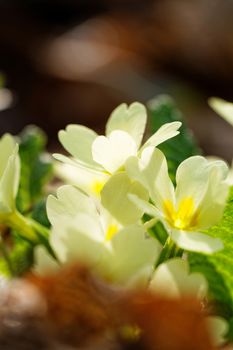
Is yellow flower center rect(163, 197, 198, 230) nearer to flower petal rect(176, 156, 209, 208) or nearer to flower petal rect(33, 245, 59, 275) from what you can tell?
flower petal rect(176, 156, 209, 208)

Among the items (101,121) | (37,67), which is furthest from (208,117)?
(37,67)

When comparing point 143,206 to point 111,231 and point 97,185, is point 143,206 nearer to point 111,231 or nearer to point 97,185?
point 111,231

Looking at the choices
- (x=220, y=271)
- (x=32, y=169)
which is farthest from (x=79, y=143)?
(x=32, y=169)

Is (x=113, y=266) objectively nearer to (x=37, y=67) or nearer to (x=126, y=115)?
(x=126, y=115)

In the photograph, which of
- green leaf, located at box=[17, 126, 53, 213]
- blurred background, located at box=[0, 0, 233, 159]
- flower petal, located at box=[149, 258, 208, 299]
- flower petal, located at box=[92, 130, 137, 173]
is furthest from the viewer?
blurred background, located at box=[0, 0, 233, 159]

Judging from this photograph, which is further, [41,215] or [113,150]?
[41,215]

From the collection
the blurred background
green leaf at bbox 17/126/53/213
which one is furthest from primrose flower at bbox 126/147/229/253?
the blurred background

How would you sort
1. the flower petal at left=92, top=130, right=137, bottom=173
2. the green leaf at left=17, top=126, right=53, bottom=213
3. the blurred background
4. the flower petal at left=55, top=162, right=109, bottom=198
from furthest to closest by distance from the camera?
the blurred background
the green leaf at left=17, top=126, right=53, bottom=213
the flower petal at left=55, top=162, right=109, bottom=198
the flower petal at left=92, top=130, right=137, bottom=173
